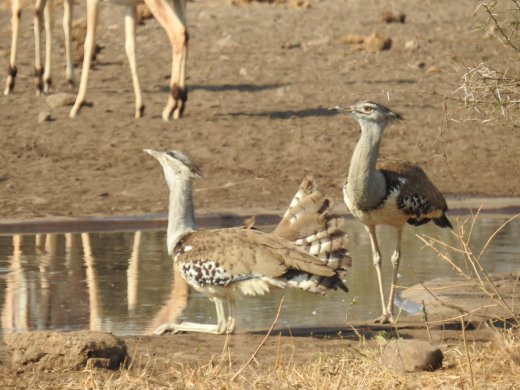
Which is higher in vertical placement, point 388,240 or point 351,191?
point 351,191

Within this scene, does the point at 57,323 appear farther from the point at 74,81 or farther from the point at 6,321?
the point at 74,81

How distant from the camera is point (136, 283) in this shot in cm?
1093

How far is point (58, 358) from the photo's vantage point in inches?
298

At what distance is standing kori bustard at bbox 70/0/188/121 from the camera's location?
1773 cm

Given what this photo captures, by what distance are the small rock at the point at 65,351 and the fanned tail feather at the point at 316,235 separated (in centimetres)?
131

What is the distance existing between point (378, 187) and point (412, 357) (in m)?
2.45

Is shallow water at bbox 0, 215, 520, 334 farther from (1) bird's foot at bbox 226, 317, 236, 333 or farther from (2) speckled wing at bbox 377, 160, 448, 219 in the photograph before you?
(2) speckled wing at bbox 377, 160, 448, 219

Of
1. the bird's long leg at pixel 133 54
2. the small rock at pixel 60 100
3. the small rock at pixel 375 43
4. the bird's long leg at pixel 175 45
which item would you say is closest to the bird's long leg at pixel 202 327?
the bird's long leg at pixel 175 45

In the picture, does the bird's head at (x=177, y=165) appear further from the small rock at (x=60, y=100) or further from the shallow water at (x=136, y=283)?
the small rock at (x=60, y=100)

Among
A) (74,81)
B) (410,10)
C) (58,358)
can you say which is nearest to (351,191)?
(58,358)

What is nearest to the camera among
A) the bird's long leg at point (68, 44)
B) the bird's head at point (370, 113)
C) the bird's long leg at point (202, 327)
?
the bird's long leg at point (202, 327)

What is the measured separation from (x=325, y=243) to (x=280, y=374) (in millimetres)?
1686

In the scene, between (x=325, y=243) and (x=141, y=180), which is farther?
(x=141, y=180)

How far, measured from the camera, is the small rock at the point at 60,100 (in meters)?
18.6
